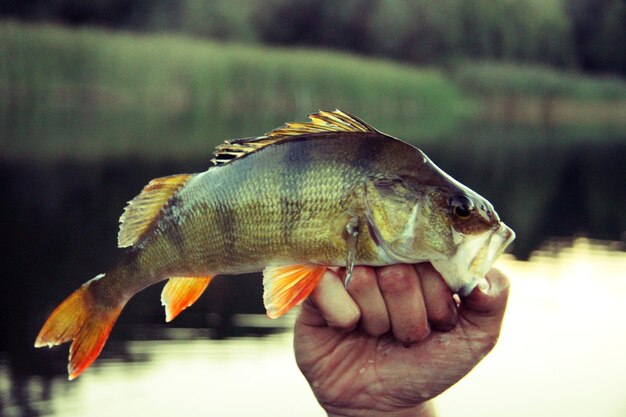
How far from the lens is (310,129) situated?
2.72 metres

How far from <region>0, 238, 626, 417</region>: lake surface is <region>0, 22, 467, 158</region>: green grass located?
604 inches

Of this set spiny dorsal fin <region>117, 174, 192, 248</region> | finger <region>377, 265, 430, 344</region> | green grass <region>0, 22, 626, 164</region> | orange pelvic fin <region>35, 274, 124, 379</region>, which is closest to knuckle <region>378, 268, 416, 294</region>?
finger <region>377, 265, 430, 344</region>

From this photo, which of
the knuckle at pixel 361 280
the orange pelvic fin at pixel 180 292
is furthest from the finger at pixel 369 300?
the orange pelvic fin at pixel 180 292

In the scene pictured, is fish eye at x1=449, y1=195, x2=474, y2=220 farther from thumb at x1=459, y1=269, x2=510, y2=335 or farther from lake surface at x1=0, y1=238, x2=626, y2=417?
lake surface at x1=0, y1=238, x2=626, y2=417

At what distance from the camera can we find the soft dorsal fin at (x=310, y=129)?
8.79 feet

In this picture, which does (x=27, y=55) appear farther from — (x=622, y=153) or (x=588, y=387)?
(x=588, y=387)

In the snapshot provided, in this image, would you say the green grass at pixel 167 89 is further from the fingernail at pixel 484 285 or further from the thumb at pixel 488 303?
the fingernail at pixel 484 285

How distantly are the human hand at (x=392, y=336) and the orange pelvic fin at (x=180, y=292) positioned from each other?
353mm

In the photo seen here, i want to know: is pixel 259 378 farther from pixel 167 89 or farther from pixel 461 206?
pixel 167 89

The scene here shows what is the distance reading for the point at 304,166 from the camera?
2664 millimetres

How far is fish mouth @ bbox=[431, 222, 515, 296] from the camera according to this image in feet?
8.42

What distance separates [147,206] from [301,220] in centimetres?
51

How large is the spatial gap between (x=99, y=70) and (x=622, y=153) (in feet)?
54.4

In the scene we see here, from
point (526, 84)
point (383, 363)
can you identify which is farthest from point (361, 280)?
point (526, 84)
